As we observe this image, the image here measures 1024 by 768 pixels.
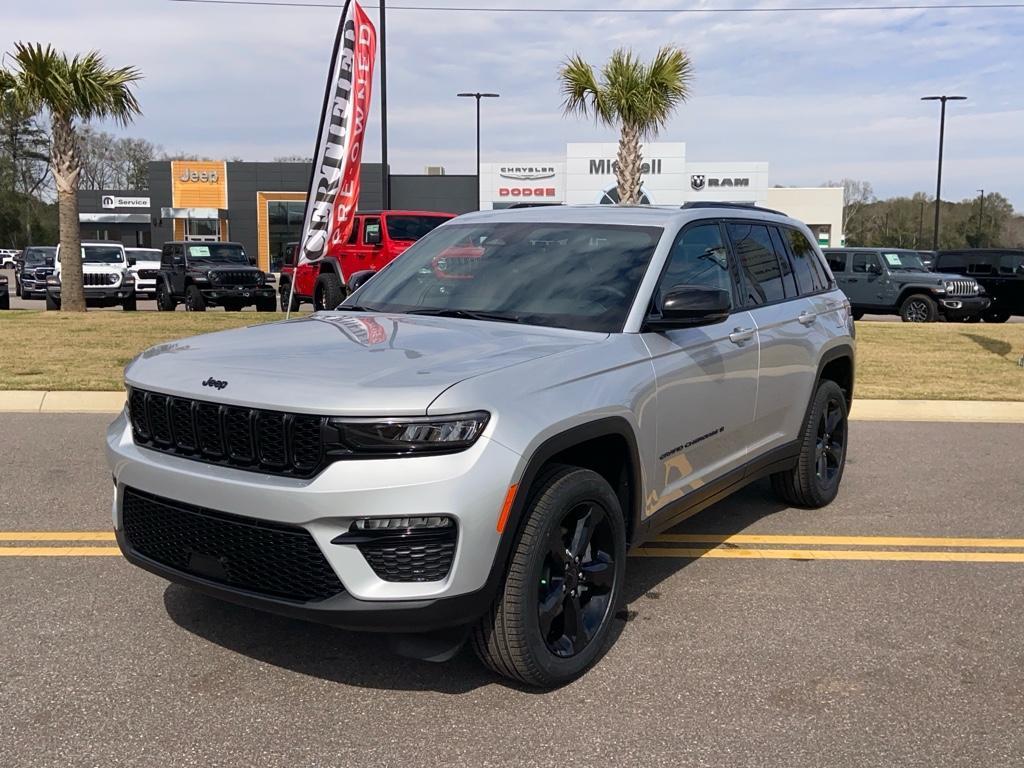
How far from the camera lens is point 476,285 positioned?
462 centimetres

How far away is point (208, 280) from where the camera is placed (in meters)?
21.5

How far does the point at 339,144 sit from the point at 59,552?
22.0 feet

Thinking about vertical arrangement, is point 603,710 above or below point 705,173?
below

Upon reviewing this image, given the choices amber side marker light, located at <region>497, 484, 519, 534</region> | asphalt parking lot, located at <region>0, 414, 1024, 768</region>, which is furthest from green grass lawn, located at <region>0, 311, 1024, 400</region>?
amber side marker light, located at <region>497, 484, 519, 534</region>

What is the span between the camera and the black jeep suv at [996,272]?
2161 cm

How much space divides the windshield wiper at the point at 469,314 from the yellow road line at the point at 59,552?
2.13 meters

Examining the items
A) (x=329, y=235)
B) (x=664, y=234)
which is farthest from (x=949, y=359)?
(x=664, y=234)

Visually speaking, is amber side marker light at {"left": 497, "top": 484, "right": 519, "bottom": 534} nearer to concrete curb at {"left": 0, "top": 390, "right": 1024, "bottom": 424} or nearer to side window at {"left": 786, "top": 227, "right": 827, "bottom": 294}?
side window at {"left": 786, "top": 227, "right": 827, "bottom": 294}

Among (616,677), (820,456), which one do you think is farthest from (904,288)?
(616,677)

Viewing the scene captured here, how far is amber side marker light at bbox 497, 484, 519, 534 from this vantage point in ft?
10.4

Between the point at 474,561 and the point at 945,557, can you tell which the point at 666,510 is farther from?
the point at 945,557

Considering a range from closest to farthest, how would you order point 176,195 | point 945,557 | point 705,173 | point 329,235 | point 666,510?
point 666,510 < point 945,557 < point 329,235 < point 705,173 < point 176,195

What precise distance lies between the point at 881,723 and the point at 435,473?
181 cm

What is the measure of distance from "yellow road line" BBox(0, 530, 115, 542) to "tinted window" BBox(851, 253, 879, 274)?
1951 cm
